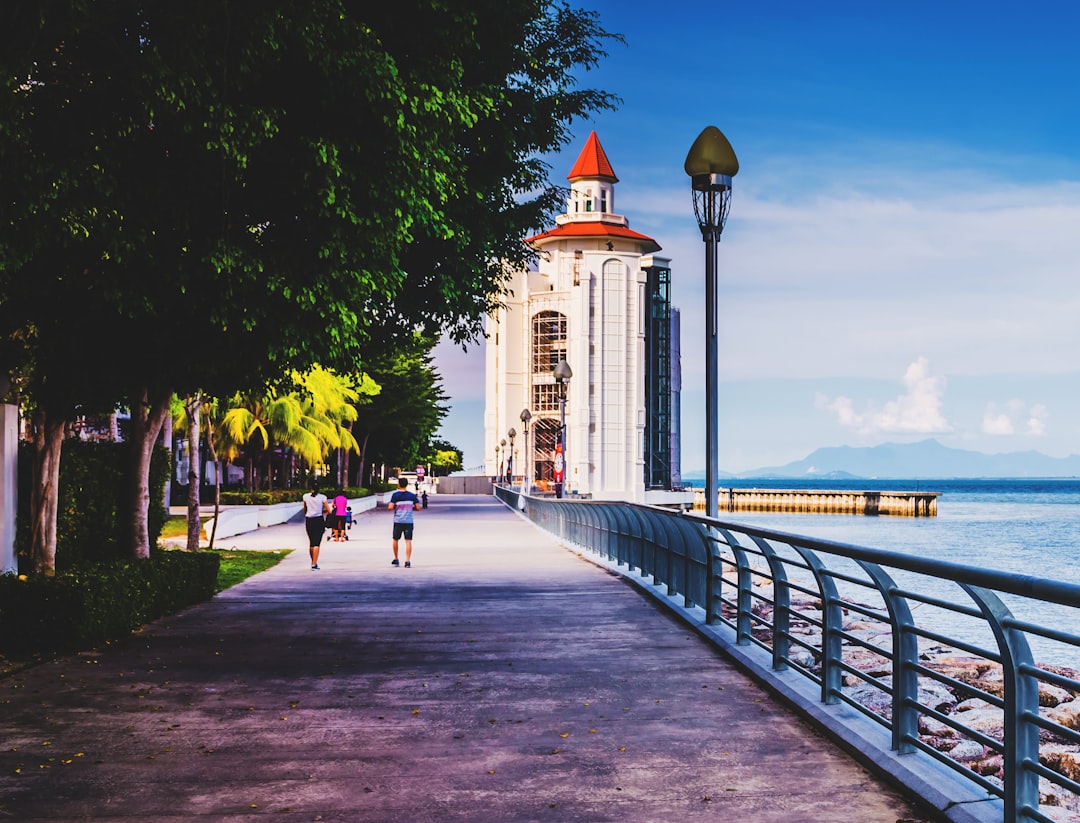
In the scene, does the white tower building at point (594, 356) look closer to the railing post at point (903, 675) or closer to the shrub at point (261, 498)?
the shrub at point (261, 498)

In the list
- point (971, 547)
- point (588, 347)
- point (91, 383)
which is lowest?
point (971, 547)

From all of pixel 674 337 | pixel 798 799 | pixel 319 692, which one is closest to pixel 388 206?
pixel 319 692

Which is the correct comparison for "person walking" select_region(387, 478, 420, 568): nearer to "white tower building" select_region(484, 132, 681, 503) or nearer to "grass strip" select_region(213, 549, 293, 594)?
"grass strip" select_region(213, 549, 293, 594)

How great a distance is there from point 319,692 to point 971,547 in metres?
60.6

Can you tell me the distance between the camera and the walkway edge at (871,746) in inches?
236

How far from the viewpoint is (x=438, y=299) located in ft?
53.9

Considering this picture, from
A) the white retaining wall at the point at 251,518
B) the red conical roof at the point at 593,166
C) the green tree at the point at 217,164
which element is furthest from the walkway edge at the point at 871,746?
the red conical roof at the point at 593,166

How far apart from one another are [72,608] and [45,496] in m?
2.39

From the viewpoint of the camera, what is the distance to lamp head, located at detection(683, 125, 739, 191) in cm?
1462

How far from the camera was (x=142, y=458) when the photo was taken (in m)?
16.7

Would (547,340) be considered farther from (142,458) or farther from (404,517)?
(142,458)

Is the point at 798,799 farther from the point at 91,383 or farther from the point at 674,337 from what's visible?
the point at 674,337

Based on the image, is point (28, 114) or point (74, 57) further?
point (74, 57)

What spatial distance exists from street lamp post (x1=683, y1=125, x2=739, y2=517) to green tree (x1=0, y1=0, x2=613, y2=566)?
3.36 metres
